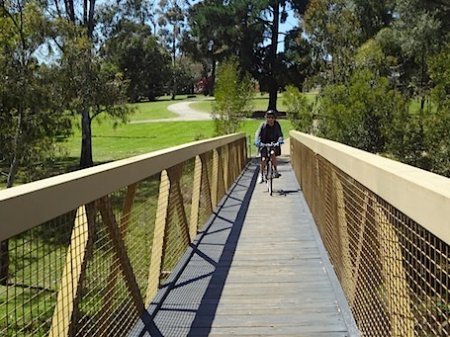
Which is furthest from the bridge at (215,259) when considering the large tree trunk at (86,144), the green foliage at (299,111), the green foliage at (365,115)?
the large tree trunk at (86,144)

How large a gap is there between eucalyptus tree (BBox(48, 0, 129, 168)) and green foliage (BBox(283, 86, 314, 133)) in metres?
6.92

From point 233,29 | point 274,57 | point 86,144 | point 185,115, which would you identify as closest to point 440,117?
point 86,144

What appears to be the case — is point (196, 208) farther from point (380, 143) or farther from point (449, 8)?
point (449, 8)

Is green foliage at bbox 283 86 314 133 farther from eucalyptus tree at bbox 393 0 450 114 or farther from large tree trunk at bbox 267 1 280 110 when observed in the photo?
large tree trunk at bbox 267 1 280 110

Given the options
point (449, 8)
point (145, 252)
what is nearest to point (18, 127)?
point (145, 252)

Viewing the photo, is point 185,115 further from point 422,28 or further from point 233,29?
point 422,28

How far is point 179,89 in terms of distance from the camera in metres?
94.6

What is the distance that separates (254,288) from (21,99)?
885cm

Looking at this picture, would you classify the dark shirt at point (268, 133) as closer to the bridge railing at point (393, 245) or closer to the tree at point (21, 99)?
the tree at point (21, 99)

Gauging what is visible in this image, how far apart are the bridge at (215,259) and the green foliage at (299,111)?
58.2 feet

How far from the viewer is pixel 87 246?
3.18 meters

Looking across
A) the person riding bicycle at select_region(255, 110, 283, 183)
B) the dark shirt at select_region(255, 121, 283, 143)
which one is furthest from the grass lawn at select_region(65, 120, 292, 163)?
the dark shirt at select_region(255, 121, 283, 143)

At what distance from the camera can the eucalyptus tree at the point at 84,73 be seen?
1827cm

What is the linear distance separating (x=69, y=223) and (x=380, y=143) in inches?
754
